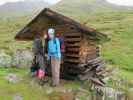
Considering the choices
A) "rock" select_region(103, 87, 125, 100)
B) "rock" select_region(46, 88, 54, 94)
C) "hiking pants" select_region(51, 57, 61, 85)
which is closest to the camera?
"rock" select_region(46, 88, 54, 94)

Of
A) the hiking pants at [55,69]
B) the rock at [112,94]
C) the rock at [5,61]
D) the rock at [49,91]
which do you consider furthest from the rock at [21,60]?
the rock at [49,91]

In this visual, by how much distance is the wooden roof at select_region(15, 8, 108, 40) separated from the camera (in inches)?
801

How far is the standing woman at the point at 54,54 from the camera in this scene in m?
19.2

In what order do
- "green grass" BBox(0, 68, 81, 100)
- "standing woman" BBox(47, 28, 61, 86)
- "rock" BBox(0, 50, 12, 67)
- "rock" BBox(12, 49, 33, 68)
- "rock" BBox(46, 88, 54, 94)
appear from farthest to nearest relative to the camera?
"rock" BBox(12, 49, 33, 68) < "rock" BBox(0, 50, 12, 67) < "standing woman" BBox(47, 28, 61, 86) < "rock" BBox(46, 88, 54, 94) < "green grass" BBox(0, 68, 81, 100)

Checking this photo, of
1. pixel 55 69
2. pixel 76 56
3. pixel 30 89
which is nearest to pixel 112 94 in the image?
pixel 76 56

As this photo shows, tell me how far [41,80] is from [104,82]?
4370 millimetres

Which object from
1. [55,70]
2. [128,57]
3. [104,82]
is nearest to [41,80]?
[55,70]

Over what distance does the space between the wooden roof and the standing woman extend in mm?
1500

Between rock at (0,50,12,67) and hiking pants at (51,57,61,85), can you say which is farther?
rock at (0,50,12,67)

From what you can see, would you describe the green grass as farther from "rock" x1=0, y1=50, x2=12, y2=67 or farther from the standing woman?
"rock" x1=0, y1=50, x2=12, y2=67

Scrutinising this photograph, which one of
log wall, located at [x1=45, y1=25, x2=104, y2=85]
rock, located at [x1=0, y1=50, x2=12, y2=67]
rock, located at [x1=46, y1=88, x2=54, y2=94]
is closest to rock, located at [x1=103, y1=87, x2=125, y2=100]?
log wall, located at [x1=45, y1=25, x2=104, y2=85]

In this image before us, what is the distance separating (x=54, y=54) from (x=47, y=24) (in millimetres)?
3152

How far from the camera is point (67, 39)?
21297 millimetres

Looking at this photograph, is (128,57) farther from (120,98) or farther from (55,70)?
(55,70)
